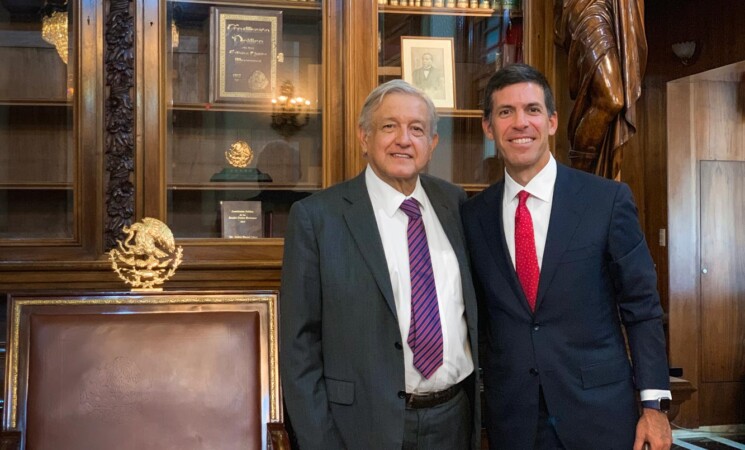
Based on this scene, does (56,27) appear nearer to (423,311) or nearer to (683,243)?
(423,311)

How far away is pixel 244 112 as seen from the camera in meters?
3.70

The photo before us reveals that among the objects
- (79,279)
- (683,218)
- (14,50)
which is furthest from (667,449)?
(683,218)

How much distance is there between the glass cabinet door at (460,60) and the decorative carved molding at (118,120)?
3.67 ft

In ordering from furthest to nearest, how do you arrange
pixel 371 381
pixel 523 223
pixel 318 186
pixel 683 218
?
pixel 683 218 < pixel 318 186 < pixel 523 223 < pixel 371 381

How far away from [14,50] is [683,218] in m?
4.44

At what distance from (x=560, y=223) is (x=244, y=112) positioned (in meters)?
1.95

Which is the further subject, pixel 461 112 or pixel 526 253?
pixel 461 112

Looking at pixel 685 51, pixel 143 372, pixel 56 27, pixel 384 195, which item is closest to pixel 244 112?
pixel 56 27

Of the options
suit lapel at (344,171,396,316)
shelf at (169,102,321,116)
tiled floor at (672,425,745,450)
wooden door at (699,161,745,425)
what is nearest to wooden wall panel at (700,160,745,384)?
wooden door at (699,161,745,425)

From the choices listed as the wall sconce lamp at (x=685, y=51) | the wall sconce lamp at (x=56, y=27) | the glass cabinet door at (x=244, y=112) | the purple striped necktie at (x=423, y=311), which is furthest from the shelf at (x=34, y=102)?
the wall sconce lamp at (x=685, y=51)

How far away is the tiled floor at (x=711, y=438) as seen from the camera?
557cm

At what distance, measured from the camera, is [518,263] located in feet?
6.95

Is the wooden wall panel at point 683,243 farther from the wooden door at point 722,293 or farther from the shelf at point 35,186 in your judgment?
the shelf at point 35,186

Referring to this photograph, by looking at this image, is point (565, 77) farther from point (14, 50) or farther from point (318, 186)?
point (14, 50)
